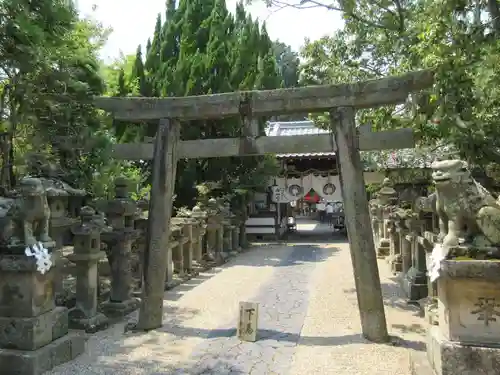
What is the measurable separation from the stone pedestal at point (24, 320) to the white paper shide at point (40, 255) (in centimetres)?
4

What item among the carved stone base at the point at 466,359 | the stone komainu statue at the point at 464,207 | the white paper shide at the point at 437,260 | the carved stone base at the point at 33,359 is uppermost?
the stone komainu statue at the point at 464,207

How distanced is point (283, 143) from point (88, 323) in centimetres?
390

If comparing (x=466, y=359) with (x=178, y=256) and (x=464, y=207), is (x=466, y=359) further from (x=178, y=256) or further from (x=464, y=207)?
(x=178, y=256)

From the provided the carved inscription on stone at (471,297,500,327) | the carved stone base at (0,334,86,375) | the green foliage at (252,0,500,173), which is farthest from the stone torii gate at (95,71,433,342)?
the carved inscription on stone at (471,297,500,327)

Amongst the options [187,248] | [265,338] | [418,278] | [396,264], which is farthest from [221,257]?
A: [265,338]

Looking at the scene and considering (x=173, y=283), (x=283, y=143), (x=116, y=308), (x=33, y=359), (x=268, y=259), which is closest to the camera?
(x=33, y=359)

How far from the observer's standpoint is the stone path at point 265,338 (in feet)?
16.3

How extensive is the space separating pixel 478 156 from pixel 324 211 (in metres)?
28.8

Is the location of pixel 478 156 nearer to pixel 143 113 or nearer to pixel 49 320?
pixel 143 113

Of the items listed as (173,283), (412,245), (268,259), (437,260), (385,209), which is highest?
(385,209)

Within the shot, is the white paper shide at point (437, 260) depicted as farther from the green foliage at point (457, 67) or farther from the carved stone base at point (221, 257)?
the carved stone base at point (221, 257)

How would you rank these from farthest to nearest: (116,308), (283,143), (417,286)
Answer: (417,286)
(116,308)
(283,143)

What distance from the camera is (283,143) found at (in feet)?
20.4

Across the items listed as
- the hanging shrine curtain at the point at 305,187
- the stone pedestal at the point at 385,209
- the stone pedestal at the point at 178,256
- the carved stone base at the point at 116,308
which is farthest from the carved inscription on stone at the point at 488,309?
the hanging shrine curtain at the point at 305,187
